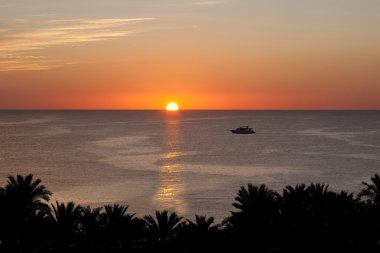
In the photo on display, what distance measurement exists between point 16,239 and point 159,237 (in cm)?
1112

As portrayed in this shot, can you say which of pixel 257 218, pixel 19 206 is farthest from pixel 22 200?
pixel 257 218

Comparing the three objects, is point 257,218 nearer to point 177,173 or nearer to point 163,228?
point 163,228

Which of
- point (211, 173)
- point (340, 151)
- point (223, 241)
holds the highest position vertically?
point (340, 151)

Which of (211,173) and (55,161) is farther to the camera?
(55,161)

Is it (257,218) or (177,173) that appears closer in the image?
(257,218)

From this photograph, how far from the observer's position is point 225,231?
47125 millimetres

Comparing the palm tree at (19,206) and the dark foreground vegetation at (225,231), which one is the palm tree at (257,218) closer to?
the dark foreground vegetation at (225,231)

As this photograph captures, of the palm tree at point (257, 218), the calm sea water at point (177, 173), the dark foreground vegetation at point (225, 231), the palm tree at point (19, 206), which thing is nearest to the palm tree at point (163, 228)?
the dark foreground vegetation at point (225, 231)

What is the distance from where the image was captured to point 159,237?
48.5 metres

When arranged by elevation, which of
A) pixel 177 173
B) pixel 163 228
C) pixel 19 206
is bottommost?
pixel 163 228

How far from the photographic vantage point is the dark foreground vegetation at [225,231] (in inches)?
1671

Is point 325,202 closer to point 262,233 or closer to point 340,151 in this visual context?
point 262,233

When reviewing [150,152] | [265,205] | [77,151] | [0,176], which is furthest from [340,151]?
[265,205]

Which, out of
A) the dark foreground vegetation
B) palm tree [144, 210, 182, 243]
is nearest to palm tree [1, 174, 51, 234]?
the dark foreground vegetation
